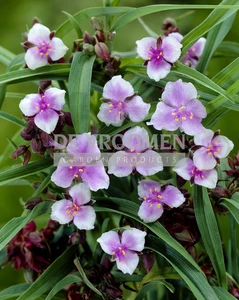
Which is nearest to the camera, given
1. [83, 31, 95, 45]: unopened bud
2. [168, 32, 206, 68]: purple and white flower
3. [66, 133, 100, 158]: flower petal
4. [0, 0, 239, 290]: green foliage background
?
[66, 133, 100, 158]: flower petal

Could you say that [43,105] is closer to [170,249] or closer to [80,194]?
[80,194]

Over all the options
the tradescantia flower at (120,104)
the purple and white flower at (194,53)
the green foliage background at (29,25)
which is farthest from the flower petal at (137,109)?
the green foliage background at (29,25)

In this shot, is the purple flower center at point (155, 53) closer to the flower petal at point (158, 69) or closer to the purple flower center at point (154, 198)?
the flower petal at point (158, 69)

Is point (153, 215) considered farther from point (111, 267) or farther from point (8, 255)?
point (8, 255)

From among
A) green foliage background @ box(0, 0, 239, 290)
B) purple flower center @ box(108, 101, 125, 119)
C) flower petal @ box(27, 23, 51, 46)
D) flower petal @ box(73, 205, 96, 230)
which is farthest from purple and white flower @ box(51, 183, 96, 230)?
green foliage background @ box(0, 0, 239, 290)

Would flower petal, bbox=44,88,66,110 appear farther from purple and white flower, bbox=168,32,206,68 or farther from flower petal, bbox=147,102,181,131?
purple and white flower, bbox=168,32,206,68

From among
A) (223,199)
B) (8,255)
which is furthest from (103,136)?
(8,255)

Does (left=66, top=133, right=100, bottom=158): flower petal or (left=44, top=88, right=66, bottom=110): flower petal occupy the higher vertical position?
(left=44, top=88, right=66, bottom=110): flower petal

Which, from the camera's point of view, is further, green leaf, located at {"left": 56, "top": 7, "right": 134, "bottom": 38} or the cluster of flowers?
green leaf, located at {"left": 56, "top": 7, "right": 134, "bottom": 38}
